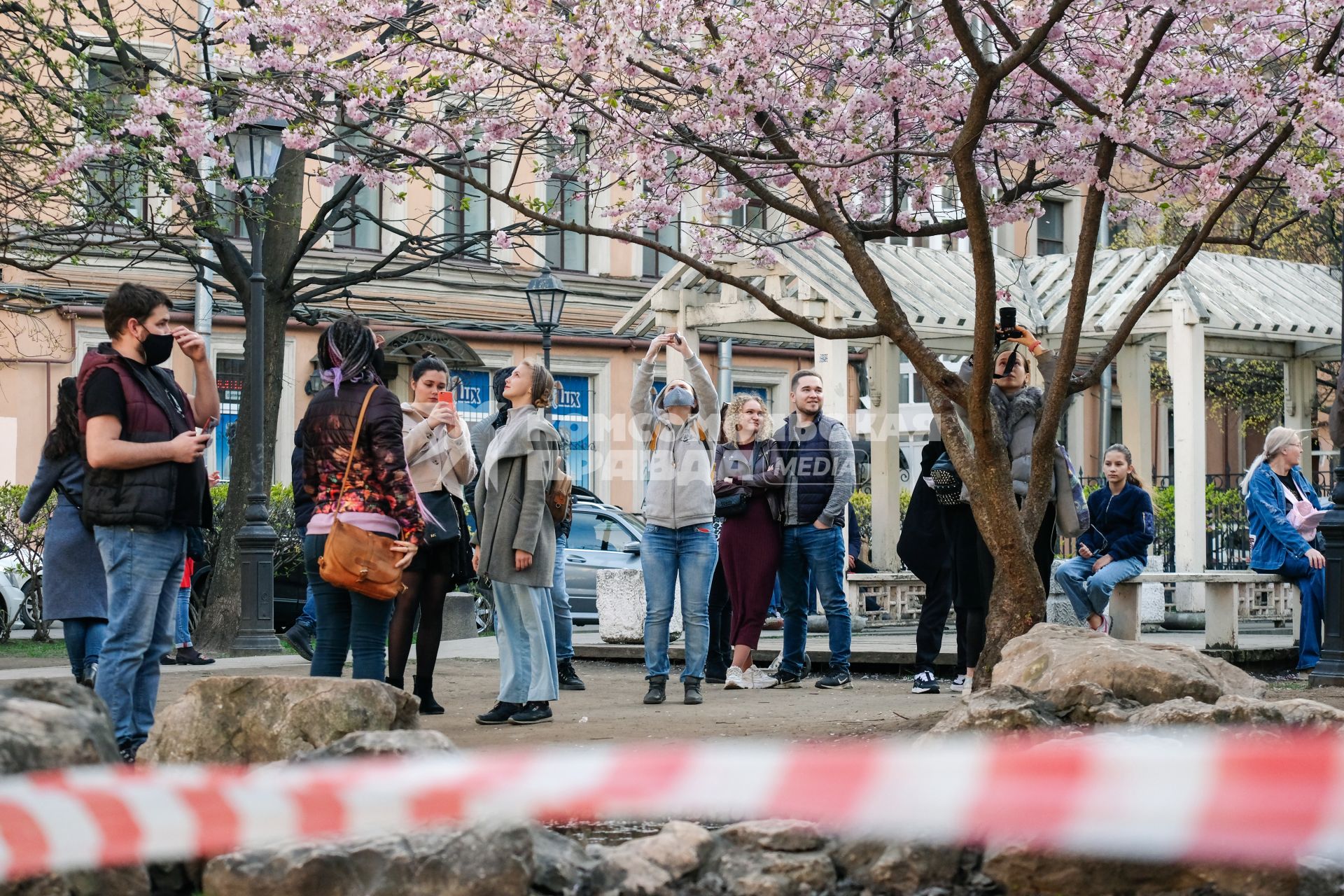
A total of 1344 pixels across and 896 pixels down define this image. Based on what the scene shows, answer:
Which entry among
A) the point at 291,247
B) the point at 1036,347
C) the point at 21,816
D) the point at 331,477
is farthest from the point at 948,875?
the point at 291,247

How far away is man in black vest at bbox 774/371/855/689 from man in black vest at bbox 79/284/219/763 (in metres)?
4.54

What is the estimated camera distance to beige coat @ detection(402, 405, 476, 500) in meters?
8.95

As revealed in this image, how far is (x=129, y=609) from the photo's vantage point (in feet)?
22.1

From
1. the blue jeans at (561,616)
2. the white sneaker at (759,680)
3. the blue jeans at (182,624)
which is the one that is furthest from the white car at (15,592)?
the white sneaker at (759,680)

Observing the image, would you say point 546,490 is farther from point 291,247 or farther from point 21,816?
point 291,247

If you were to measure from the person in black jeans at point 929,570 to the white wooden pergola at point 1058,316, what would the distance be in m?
6.14

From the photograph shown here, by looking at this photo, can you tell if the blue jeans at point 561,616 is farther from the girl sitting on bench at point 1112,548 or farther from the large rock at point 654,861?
the large rock at point 654,861

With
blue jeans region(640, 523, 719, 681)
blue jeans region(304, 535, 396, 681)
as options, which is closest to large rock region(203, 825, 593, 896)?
blue jeans region(304, 535, 396, 681)

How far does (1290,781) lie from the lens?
2.61m

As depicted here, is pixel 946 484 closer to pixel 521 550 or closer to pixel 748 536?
pixel 748 536

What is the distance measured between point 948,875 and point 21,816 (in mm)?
2741

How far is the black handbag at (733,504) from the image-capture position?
35.2 ft

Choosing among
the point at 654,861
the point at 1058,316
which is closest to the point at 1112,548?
the point at 1058,316

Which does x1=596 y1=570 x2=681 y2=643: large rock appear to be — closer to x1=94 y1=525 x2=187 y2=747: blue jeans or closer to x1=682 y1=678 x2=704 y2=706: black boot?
x1=682 y1=678 x2=704 y2=706: black boot
